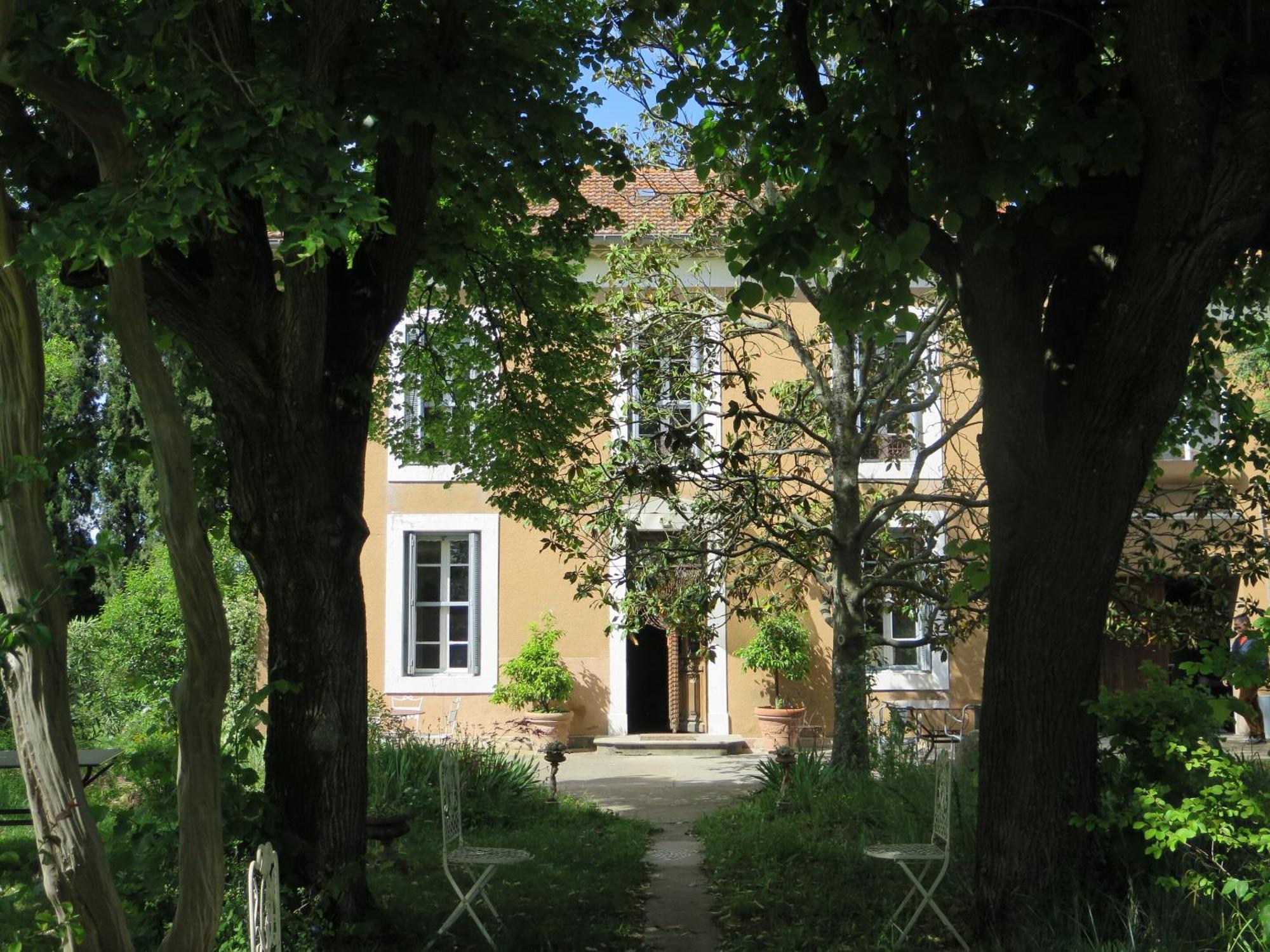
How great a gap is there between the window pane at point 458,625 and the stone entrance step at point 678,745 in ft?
8.78

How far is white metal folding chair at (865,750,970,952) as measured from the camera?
6676mm

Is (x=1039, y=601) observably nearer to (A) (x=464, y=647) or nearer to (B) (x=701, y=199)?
(B) (x=701, y=199)

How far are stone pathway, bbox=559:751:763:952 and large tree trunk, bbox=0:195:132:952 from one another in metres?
4.16

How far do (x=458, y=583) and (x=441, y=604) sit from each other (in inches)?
16.5

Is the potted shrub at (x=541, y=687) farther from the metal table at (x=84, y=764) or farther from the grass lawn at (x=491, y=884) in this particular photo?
the metal table at (x=84, y=764)

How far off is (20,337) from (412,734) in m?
10.5

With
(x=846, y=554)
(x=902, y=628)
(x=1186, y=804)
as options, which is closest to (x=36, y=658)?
(x=1186, y=804)

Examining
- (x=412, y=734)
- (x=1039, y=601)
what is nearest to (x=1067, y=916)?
(x=1039, y=601)

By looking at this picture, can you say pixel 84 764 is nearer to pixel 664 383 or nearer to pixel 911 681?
pixel 664 383

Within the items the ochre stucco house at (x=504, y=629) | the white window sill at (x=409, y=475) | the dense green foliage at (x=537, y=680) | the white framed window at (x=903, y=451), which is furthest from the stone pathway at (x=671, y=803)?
the white window sill at (x=409, y=475)

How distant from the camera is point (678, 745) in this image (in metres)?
18.3

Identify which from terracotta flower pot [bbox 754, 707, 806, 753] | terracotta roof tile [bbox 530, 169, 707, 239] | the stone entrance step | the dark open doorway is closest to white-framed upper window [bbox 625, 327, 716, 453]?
terracotta roof tile [bbox 530, 169, 707, 239]

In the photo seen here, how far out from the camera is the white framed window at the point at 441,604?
746 inches

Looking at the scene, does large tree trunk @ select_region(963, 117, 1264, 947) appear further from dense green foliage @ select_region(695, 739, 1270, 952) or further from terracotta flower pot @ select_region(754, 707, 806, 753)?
terracotta flower pot @ select_region(754, 707, 806, 753)
